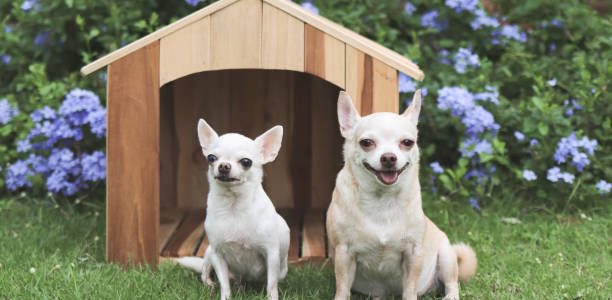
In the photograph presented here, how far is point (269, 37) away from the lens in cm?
378

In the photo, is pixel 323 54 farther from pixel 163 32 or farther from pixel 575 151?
pixel 575 151

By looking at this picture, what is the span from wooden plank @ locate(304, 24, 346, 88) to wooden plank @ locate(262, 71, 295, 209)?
1.38 metres

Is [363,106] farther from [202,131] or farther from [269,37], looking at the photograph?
[202,131]

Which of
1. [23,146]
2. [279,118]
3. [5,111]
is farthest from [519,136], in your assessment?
[5,111]

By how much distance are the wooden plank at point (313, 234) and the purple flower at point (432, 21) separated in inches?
57.8

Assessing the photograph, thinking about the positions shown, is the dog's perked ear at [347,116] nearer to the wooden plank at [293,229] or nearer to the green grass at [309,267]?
the green grass at [309,267]

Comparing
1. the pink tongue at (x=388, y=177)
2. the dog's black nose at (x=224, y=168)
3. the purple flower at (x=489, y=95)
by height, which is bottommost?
the pink tongue at (x=388, y=177)

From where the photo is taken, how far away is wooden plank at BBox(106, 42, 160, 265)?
3801mm

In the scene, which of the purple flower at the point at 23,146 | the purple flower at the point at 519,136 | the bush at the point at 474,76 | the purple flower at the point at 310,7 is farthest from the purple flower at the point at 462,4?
the purple flower at the point at 23,146

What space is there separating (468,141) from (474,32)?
0.98 metres

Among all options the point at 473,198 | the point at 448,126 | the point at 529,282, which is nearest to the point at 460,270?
the point at 529,282

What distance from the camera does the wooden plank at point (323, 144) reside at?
5152 mm

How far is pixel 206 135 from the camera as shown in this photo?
345 cm

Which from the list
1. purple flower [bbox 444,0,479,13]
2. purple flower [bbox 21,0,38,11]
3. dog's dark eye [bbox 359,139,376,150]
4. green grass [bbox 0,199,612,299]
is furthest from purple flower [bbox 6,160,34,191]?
purple flower [bbox 444,0,479,13]
